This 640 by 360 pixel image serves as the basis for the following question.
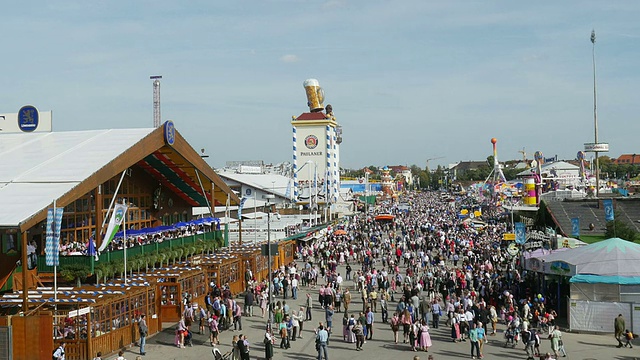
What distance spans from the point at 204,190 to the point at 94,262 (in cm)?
1114

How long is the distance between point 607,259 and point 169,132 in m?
16.5

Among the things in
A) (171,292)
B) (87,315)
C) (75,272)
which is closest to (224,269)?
(171,292)

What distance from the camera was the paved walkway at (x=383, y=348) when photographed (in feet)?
64.1

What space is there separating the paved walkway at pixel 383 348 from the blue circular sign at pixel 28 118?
13.6 meters

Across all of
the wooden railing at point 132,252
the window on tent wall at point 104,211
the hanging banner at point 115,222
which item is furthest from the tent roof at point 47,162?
the wooden railing at point 132,252

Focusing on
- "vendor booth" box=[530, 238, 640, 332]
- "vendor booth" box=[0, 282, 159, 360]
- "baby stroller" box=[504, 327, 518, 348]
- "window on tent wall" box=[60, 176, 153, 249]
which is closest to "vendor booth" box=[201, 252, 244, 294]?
"window on tent wall" box=[60, 176, 153, 249]

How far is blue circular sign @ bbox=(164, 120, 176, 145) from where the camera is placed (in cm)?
2633

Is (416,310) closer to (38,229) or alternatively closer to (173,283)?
(173,283)

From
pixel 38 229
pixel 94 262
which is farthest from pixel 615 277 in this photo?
pixel 38 229

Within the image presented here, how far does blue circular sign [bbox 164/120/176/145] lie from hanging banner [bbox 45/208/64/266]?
7737 mm

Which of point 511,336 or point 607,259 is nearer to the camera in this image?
point 511,336

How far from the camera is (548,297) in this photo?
2597 centimetres

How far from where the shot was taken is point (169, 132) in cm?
2662

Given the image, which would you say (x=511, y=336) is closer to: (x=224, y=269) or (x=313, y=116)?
(x=224, y=269)
